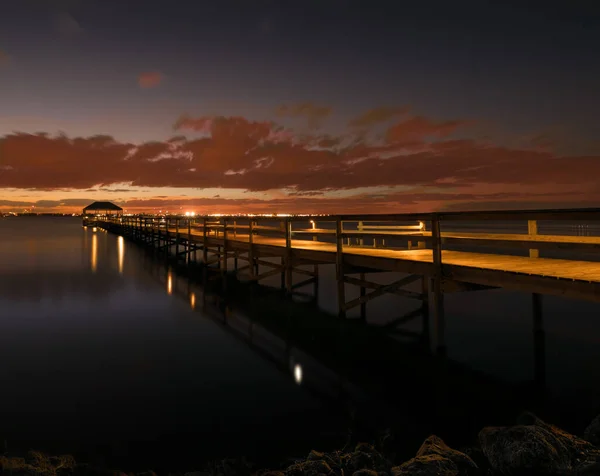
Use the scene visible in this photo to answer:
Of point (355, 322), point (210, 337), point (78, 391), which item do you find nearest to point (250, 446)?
point (78, 391)

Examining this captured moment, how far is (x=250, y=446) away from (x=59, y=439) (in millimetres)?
2574

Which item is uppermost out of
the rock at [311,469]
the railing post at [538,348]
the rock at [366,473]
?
the rock at [366,473]

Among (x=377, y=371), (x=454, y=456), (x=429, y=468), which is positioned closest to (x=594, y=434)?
(x=454, y=456)

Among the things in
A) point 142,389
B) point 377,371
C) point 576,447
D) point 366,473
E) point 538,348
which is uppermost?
point 366,473

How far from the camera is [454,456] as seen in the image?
433 centimetres

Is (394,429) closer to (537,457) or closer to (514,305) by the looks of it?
(537,457)

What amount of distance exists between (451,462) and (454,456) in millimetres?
182

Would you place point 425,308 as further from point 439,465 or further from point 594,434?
point 439,465

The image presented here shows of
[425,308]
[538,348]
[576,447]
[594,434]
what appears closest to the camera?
[576,447]

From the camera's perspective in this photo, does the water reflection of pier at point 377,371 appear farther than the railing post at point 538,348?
No

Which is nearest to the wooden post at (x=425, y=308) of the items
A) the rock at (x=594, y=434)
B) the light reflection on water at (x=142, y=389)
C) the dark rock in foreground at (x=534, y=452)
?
the light reflection on water at (x=142, y=389)

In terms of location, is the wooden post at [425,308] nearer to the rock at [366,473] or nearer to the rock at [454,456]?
the rock at [454,456]

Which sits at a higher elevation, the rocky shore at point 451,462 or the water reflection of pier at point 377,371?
the rocky shore at point 451,462

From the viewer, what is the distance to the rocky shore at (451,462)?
4078 millimetres
